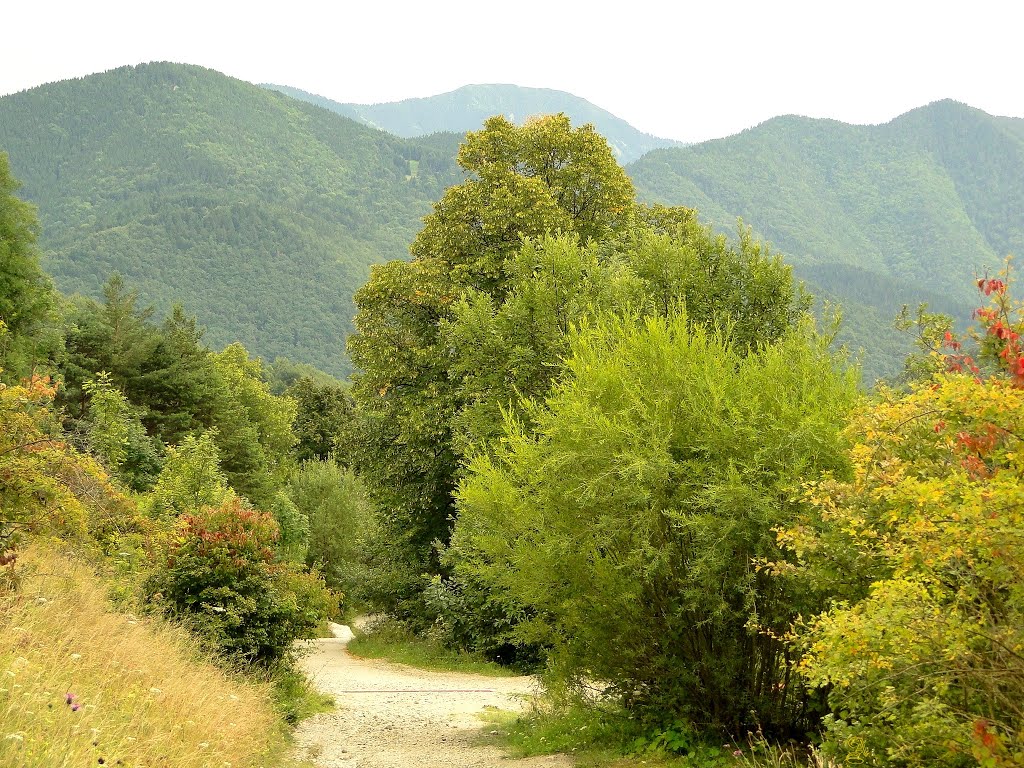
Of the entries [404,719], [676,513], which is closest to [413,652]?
[404,719]

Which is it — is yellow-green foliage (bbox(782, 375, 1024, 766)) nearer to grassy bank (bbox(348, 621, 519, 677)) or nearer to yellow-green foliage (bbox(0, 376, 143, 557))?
yellow-green foliage (bbox(0, 376, 143, 557))

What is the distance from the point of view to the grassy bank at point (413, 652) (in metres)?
20.5

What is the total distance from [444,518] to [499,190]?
27.5 ft

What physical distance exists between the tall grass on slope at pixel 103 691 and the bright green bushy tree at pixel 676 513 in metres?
3.51

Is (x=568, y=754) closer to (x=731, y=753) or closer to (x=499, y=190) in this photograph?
(x=731, y=753)

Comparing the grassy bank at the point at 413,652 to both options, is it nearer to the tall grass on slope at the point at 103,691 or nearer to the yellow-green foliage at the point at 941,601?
the tall grass on slope at the point at 103,691

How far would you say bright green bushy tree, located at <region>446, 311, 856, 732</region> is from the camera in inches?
348

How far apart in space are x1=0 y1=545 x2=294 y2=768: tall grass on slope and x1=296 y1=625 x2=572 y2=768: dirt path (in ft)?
4.07

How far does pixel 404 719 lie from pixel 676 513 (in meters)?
7.81

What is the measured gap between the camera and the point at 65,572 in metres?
10.4

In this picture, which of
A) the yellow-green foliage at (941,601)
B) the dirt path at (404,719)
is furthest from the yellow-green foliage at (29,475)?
the yellow-green foliage at (941,601)

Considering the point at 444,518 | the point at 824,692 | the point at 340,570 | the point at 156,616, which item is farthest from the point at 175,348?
the point at 824,692

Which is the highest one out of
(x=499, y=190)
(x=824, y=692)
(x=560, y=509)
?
(x=499, y=190)

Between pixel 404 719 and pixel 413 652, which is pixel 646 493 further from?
pixel 413 652
